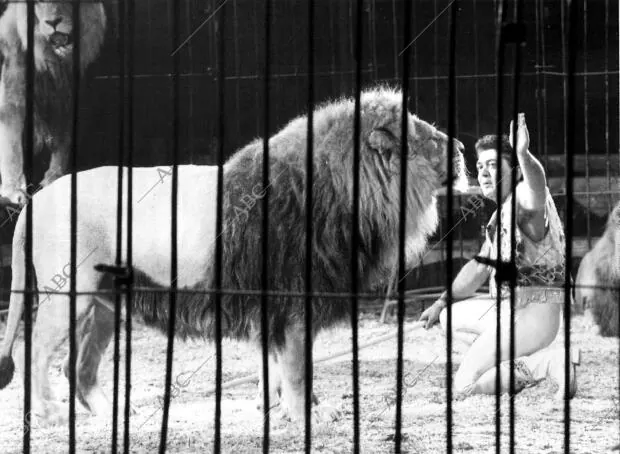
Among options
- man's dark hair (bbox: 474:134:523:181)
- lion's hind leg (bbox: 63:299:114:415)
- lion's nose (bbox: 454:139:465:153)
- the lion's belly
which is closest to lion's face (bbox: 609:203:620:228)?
man's dark hair (bbox: 474:134:523:181)

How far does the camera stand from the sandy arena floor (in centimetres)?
434

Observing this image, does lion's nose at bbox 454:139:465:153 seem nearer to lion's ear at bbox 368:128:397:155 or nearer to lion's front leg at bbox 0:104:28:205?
lion's ear at bbox 368:128:397:155

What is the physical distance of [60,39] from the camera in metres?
5.59

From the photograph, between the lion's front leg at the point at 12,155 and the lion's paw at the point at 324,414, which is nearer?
the lion's paw at the point at 324,414

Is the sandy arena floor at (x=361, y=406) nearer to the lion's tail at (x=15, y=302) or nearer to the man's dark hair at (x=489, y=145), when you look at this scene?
the lion's tail at (x=15, y=302)

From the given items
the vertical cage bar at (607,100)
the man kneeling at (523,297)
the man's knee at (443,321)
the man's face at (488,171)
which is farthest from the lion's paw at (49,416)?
the vertical cage bar at (607,100)

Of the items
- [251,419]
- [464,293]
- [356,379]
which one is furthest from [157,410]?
[356,379]

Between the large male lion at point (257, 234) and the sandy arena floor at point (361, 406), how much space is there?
22 centimetres

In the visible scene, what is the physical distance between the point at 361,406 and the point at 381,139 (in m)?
1.25

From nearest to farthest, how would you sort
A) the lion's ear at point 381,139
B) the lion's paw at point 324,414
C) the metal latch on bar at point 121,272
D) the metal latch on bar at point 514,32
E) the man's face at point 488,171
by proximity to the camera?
1. the metal latch on bar at point 514,32
2. the metal latch on bar at point 121,272
3. the lion's ear at point 381,139
4. the lion's paw at point 324,414
5. the man's face at point 488,171

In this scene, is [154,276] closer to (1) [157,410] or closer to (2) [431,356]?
(1) [157,410]

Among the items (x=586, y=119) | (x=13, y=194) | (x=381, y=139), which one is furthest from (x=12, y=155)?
(x=586, y=119)

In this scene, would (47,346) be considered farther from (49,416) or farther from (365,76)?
(365,76)

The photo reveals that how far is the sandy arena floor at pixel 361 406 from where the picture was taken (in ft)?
14.3
